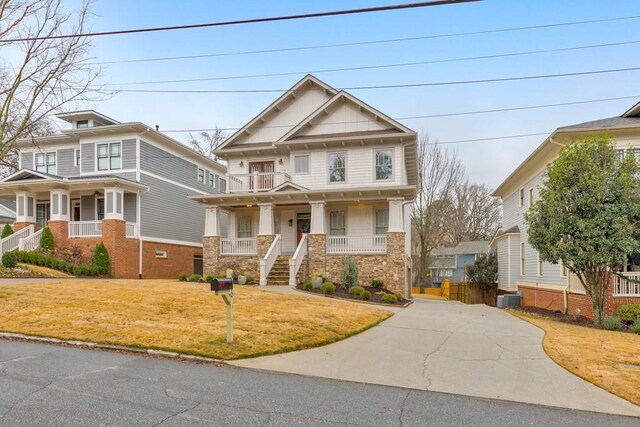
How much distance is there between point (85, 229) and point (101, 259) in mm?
2412

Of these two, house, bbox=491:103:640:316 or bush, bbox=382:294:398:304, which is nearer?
house, bbox=491:103:640:316

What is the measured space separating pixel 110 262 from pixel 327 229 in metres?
10.9

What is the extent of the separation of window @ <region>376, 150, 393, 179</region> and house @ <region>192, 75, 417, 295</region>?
0.05 metres

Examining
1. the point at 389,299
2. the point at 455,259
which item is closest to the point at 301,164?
the point at 389,299

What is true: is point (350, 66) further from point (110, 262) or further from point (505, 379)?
point (110, 262)

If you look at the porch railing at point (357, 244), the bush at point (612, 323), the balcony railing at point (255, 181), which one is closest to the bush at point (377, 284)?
the porch railing at point (357, 244)

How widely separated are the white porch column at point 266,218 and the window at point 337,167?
10.5 ft

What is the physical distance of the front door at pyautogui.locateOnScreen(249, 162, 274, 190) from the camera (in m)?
21.6

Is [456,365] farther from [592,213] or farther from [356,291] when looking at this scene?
[356,291]

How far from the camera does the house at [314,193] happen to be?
63.1 ft

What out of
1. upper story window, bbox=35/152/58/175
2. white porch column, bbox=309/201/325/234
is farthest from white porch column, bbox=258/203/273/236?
upper story window, bbox=35/152/58/175

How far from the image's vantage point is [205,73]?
58.9ft

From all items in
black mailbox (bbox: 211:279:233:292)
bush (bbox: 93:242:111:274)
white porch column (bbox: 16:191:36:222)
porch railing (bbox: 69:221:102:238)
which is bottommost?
bush (bbox: 93:242:111:274)

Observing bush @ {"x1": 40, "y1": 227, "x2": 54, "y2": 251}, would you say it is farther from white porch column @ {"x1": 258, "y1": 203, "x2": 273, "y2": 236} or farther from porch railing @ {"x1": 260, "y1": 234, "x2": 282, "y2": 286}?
porch railing @ {"x1": 260, "y1": 234, "x2": 282, "y2": 286}
